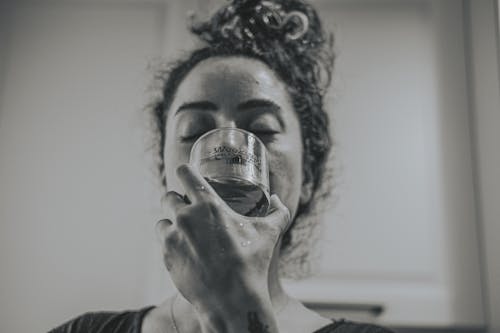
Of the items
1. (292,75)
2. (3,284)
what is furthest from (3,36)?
(292,75)

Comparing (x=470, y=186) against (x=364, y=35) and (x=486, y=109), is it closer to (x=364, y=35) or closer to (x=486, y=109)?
(x=486, y=109)

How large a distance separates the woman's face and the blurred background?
0.27 metres

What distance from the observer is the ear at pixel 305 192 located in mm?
771

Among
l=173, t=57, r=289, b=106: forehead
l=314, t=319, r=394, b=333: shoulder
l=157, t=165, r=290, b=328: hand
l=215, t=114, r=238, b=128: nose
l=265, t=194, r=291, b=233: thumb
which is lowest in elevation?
l=314, t=319, r=394, b=333: shoulder

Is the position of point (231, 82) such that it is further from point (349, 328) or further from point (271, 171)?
point (349, 328)

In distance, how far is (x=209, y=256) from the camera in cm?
43

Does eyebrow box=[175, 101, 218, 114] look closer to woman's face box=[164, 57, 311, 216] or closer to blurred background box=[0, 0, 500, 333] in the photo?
woman's face box=[164, 57, 311, 216]

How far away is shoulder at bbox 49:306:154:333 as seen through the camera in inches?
27.0

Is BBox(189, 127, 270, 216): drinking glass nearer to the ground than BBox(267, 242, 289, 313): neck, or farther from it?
farther from it

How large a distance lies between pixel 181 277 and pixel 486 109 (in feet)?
2.38

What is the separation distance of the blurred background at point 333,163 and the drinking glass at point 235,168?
1.47 ft

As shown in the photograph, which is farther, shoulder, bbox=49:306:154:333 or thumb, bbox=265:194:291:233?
shoulder, bbox=49:306:154:333

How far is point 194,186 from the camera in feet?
1.44

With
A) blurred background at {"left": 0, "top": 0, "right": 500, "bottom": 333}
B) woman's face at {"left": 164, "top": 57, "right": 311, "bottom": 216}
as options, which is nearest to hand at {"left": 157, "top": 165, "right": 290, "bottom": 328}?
woman's face at {"left": 164, "top": 57, "right": 311, "bottom": 216}
